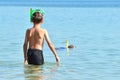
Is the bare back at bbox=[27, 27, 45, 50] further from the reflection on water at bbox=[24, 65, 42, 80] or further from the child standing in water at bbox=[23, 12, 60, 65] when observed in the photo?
the reflection on water at bbox=[24, 65, 42, 80]

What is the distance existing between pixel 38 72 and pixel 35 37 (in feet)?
3.56

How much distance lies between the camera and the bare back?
12398 millimetres

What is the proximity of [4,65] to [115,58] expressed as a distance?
3838 millimetres

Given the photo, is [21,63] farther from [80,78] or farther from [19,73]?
[80,78]

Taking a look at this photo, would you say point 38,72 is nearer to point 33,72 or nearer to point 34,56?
point 33,72

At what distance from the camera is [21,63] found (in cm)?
1527

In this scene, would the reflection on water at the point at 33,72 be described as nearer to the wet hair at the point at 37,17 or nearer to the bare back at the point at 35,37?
the bare back at the point at 35,37

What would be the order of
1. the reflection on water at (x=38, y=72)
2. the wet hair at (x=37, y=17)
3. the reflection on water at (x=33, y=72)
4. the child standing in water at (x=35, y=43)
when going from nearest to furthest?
the wet hair at (x=37, y=17) < the child standing in water at (x=35, y=43) < the reflection on water at (x=38, y=72) < the reflection on water at (x=33, y=72)

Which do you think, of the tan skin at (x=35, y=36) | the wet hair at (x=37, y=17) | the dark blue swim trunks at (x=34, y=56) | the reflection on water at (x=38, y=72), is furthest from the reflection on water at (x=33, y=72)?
the wet hair at (x=37, y=17)

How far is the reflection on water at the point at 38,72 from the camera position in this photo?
41.3 ft

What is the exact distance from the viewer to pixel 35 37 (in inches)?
491

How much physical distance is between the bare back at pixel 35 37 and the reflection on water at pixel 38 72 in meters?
0.57

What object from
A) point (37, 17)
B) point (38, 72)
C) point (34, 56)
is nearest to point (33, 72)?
point (38, 72)

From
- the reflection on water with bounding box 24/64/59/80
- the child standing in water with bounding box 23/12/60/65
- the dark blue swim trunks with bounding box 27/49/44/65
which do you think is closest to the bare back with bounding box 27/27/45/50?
the child standing in water with bounding box 23/12/60/65
